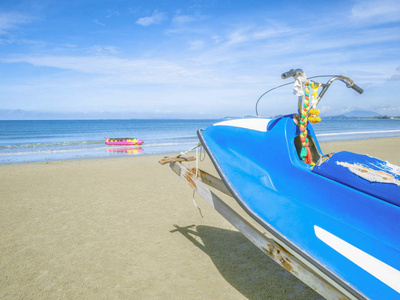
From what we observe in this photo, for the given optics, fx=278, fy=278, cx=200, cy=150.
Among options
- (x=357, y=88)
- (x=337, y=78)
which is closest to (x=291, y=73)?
(x=337, y=78)

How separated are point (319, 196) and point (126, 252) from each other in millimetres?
2679

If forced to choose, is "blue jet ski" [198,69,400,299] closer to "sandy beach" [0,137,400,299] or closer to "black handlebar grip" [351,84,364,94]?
"black handlebar grip" [351,84,364,94]

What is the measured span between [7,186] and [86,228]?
4.39 metres

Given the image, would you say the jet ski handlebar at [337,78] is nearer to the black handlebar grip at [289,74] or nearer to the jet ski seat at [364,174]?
the black handlebar grip at [289,74]

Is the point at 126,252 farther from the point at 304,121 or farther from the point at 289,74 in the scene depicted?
the point at 289,74

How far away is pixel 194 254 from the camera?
3.79 meters

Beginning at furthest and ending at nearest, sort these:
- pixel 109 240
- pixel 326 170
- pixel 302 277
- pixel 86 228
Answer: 1. pixel 86 228
2. pixel 109 240
3. pixel 326 170
4. pixel 302 277

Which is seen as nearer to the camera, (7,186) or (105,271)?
(105,271)

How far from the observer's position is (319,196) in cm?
243

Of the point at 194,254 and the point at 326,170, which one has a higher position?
the point at 326,170

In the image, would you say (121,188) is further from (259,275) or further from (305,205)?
(305,205)

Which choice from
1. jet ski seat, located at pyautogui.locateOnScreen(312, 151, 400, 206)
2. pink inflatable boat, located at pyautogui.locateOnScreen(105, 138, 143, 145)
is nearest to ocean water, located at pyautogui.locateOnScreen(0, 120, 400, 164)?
pink inflatable boat, located at pyautogui.locateOnScreen(105, 138, 143, 145)

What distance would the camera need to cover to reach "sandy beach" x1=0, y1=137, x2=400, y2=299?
119 inches

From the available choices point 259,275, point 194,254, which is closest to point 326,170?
point 259,275
